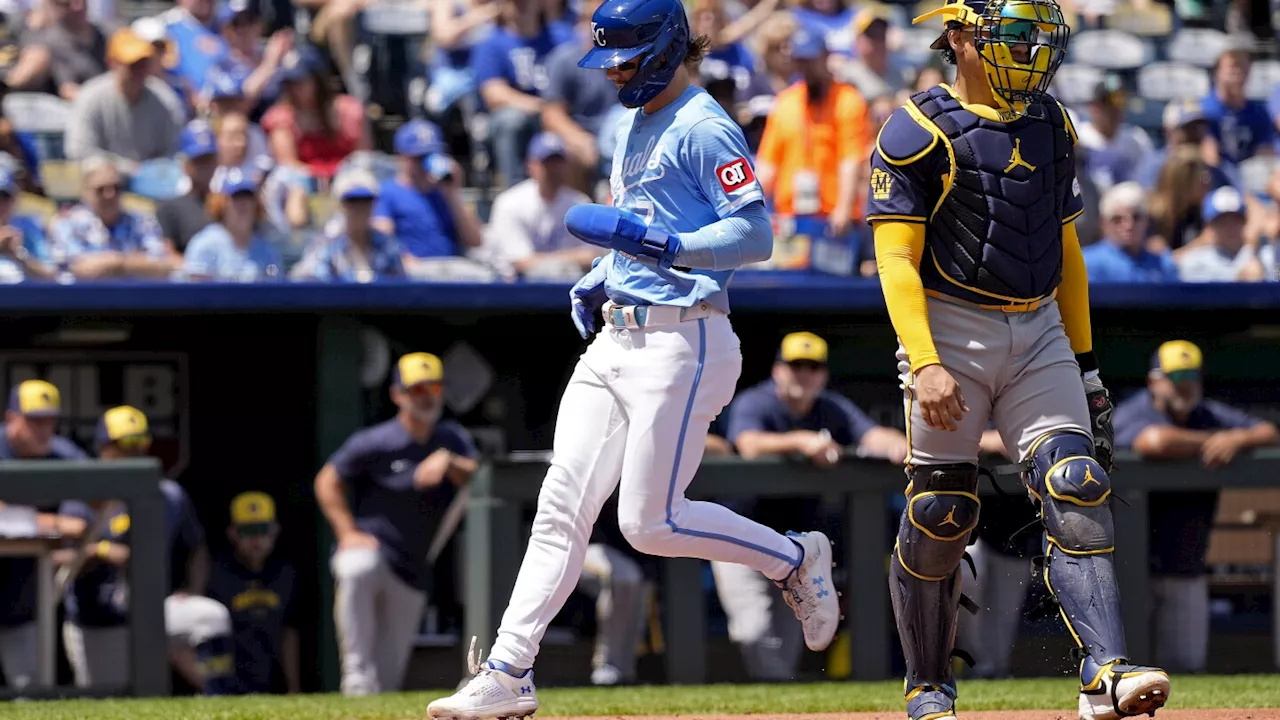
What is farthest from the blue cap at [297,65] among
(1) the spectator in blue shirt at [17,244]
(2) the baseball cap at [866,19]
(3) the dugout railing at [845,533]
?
(3) the dugout railing at [845,533]

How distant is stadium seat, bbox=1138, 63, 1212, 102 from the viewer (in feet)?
36.8

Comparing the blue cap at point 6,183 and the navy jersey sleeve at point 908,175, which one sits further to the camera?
the blue cap at point 6,183

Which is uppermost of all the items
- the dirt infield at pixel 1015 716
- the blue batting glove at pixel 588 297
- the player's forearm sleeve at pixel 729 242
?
the player's forearm sleeve at pixel 729 242

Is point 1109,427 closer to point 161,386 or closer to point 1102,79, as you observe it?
point 161,386

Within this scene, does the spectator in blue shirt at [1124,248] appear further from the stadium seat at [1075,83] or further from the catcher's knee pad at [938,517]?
the catcher's knee pad at [938,517]

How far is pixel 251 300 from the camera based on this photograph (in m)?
7.75

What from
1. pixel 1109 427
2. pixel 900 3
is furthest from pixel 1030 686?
pixel 900 3

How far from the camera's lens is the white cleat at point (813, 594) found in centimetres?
493

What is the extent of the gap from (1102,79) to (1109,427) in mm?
6374

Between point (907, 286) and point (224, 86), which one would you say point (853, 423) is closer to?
point (224, 86)

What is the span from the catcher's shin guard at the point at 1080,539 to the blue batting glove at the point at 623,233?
0.94m

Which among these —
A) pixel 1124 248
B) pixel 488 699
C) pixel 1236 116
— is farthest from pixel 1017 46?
pixel 1236 116

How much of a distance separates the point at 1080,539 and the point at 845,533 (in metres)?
3.27

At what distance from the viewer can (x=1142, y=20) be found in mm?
11711
